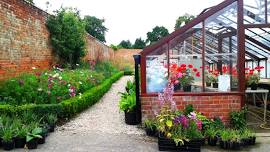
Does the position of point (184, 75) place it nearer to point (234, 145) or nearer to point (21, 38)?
point (234, 145)

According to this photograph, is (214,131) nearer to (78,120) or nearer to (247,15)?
(247,15)

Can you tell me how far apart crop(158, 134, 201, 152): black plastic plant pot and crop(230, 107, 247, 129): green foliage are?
69.4 inches

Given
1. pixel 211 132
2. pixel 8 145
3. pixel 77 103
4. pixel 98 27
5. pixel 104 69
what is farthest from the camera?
pixel 98 27

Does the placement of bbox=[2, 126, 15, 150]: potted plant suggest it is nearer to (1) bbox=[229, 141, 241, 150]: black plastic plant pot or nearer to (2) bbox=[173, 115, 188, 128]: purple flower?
(2) bbox=[173, 115, 188, 128]: purple flower

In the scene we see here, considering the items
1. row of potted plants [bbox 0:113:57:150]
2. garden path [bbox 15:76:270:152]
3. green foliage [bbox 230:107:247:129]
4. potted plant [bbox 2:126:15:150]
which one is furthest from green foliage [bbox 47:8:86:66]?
green foliage [bbox 230:107:247:129]

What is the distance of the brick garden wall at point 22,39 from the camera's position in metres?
9.68

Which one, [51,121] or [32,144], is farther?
[51,121]

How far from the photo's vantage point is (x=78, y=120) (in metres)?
9.31

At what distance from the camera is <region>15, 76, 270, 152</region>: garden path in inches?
266

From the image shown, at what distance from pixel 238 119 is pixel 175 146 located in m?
2.10

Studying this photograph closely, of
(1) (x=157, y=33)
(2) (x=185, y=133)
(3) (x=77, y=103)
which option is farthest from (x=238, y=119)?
(1) (x=157, y=33)

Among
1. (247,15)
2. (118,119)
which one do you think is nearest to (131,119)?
(118,119)

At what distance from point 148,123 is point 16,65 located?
4562mm

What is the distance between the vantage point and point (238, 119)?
8.14 metres
